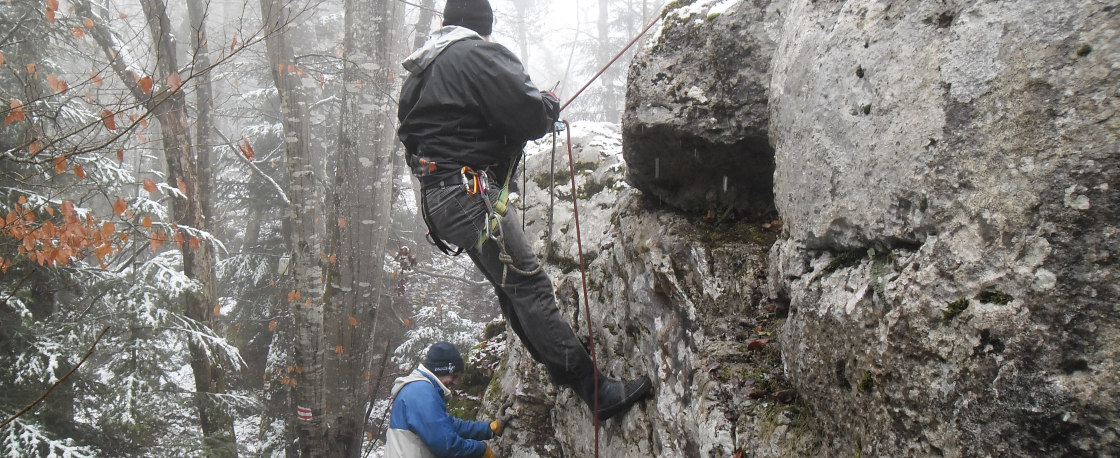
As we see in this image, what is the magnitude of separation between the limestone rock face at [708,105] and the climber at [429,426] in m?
2.44

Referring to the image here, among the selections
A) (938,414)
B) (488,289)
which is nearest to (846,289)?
(938,414)

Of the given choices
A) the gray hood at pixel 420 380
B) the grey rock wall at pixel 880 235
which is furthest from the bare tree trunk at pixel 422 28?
the grey rock wall at pixel 880 235

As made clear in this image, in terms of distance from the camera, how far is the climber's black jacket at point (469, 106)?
3.28 meters

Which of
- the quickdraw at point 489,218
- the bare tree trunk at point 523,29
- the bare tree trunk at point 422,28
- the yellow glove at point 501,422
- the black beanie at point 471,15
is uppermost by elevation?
the bare tree trunk at point 523,29

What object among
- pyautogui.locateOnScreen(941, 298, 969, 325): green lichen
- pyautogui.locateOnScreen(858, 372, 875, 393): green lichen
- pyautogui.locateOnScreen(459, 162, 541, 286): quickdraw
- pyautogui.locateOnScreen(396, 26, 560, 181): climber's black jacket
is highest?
pyautogui.locateOnScreen(396, 26, 560, 181): climber's black jacket

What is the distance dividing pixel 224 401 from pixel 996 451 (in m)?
8.63

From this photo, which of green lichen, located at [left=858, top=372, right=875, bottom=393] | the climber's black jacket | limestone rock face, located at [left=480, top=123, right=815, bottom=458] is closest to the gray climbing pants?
the climber's black jacket

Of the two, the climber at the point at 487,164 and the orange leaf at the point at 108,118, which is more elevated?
the orange leaf at the point at 108,118

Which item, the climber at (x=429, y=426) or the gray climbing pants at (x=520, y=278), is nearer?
the gray climbing pants at (x=520, y=278)

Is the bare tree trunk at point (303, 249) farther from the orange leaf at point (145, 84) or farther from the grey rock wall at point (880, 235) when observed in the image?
the grey rock wall at point (880, 235)

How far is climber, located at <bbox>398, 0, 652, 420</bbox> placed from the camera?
331cm

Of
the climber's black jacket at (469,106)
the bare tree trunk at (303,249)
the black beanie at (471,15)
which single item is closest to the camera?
the climber's black jacket at (469,106)

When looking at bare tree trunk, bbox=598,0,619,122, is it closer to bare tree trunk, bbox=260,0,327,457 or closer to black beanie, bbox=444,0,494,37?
bare tree trunk, bbox=260,0,327,457

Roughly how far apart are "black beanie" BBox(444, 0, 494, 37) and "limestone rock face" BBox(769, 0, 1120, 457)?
2262mm
